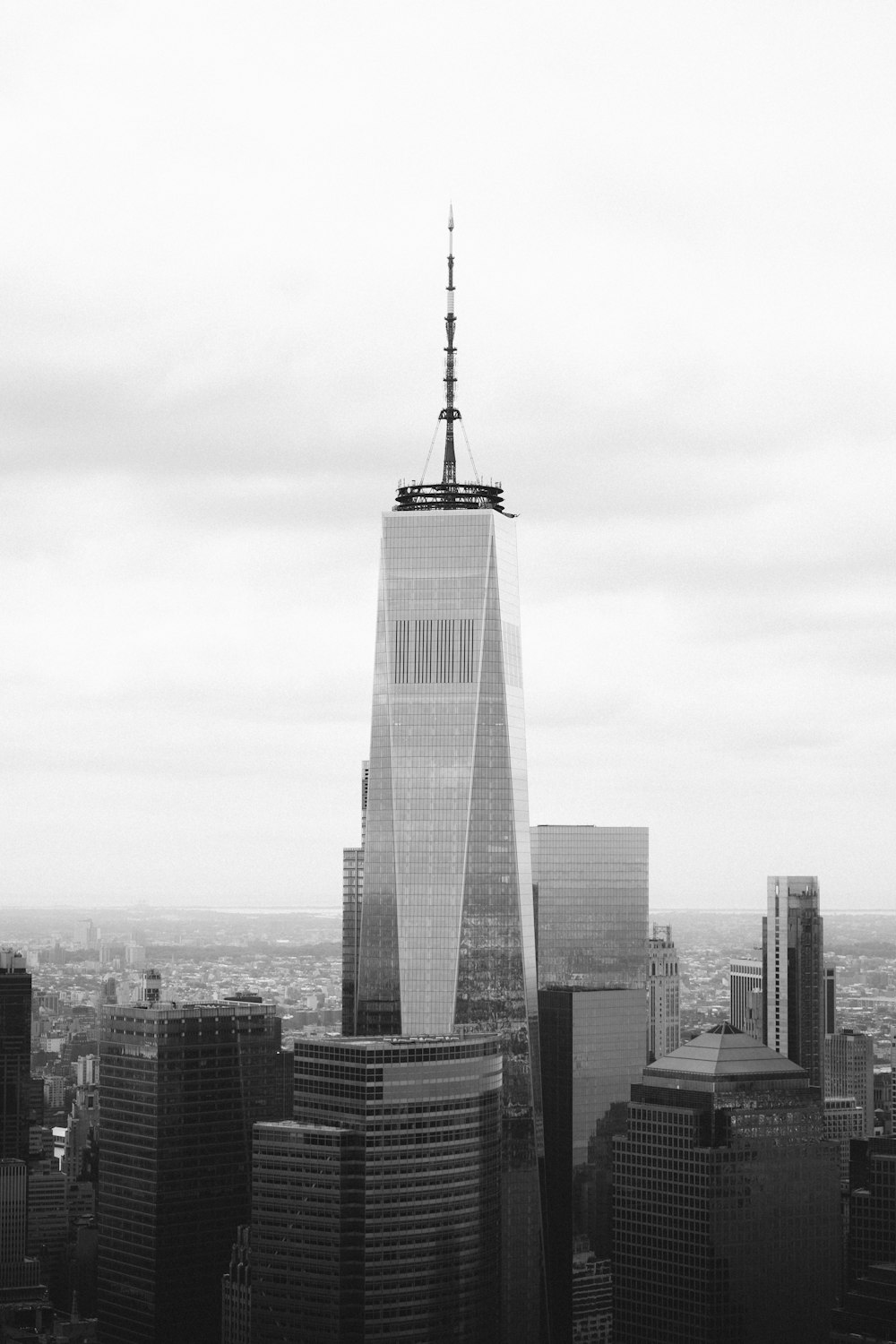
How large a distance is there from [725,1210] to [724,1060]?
13.6 metres

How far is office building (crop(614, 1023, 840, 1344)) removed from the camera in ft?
575

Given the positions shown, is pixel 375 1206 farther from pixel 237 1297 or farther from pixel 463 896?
pixel 463 896

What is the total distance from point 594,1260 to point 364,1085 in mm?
45627

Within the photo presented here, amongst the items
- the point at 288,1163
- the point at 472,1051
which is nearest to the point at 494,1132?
the point at 472,1051

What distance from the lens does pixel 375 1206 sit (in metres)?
159

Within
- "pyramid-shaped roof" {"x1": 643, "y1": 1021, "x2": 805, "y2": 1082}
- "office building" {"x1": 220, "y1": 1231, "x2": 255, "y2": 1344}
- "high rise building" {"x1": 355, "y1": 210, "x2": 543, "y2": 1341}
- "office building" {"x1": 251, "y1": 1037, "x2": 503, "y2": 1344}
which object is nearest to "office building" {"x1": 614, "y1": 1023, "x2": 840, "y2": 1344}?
"pyramid-shaped roof" {"x1": 643, "y1": 1021, "x2": 805, "y2": 1082}

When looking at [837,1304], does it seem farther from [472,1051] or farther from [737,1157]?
[472,1051]

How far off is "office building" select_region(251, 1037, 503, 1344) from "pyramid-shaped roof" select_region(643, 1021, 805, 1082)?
24146 mm

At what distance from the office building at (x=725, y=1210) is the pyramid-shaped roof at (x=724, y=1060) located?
184 mm

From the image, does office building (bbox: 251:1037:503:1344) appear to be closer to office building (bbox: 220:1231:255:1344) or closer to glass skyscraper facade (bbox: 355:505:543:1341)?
office building (bbox: 220:1231:255:1344)

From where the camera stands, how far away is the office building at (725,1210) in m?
175

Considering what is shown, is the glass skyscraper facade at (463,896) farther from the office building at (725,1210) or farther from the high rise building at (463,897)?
the office building at (725,1210)

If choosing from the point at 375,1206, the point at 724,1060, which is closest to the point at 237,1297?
the point at 375,1206

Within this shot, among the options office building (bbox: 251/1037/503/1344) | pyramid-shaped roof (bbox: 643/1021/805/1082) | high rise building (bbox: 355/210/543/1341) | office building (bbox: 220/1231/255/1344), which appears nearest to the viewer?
office building (bbox: 251/1037/503/1344)
